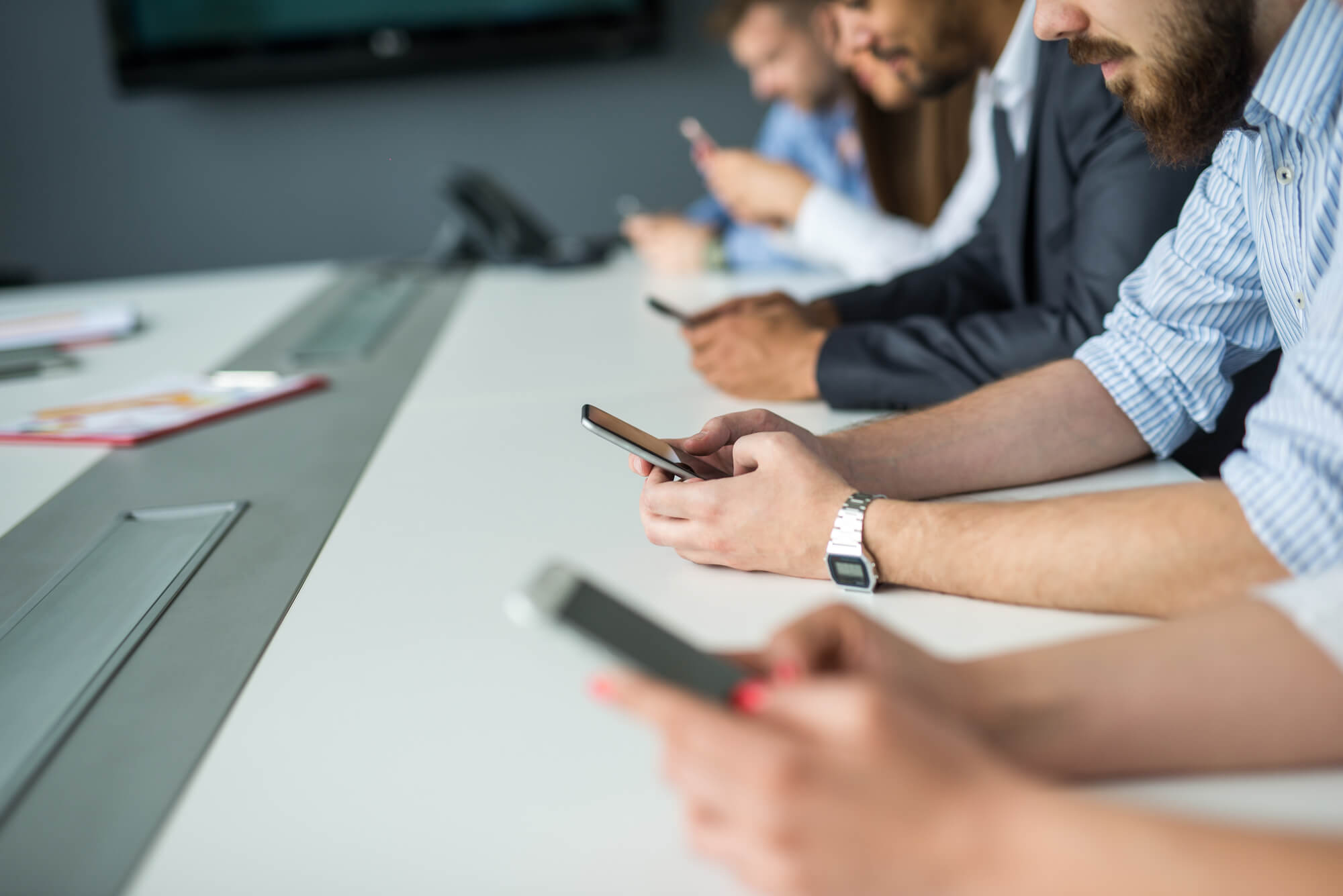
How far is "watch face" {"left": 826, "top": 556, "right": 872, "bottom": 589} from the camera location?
754 millimetres

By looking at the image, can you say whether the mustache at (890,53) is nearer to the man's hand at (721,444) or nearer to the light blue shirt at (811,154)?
the light blue shirt at (811,154)

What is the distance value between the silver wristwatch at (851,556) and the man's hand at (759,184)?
1.40 meters

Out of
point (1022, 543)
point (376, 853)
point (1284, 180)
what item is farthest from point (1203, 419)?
point (376, 853)

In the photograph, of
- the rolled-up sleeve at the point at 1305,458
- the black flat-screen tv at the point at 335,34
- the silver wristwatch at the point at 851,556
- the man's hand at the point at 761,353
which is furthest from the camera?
the black flat-screen tv at the point at 335,34

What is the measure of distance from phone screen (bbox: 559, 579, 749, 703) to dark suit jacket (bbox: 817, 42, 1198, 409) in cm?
74

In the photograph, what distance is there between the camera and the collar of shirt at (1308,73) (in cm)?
70

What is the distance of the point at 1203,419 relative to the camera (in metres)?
0.95

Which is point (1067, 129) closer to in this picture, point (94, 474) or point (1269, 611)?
point (1269, 611)

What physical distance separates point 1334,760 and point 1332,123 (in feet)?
1.44

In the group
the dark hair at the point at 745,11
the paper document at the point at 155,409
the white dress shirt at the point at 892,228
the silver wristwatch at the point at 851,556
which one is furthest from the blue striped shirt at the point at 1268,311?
the dark hair at the point at 745,11

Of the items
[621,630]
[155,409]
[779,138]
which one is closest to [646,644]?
[621,630]

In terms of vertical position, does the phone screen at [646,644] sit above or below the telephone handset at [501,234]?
above

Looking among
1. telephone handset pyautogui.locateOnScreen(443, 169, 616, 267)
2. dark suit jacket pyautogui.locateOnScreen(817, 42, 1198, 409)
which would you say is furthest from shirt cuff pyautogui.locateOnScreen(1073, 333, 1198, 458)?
telephone handset pyautogui.locateOnScreen(443, 169, 616, 267)

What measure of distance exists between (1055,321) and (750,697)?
0.83 m
